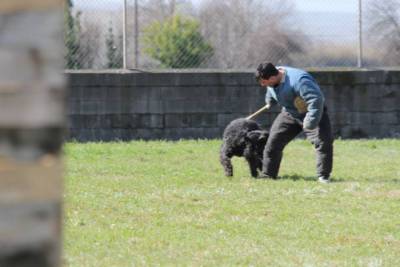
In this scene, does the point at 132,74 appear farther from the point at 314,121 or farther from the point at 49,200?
the point at 49,200

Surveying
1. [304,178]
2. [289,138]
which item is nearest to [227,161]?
[289,138]

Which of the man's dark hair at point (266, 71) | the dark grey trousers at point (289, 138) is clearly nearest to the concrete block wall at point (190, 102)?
the dark grey trousers at point (289, 138)

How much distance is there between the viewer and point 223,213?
8.67m

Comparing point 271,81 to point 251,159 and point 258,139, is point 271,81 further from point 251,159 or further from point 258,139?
point 251,159

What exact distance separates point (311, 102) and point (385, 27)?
6497mm

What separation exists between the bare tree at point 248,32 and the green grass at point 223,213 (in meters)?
2.94

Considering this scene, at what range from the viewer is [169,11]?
16.0 metres

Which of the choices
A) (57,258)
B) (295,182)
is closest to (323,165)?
(295,182)

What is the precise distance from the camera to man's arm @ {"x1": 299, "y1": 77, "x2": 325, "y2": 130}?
1047 cm

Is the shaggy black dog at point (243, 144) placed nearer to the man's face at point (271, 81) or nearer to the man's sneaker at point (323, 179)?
the man's sneaker at point (323, 179)

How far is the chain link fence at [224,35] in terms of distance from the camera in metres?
16.0

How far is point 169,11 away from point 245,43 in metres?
1.35

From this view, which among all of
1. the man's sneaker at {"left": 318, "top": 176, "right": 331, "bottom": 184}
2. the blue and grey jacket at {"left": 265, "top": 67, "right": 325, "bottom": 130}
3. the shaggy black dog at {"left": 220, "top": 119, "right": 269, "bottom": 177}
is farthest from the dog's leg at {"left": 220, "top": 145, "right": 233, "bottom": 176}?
the man's sneaker at {"left": 318, "top": 176, "right": 331, "bottom": 184}

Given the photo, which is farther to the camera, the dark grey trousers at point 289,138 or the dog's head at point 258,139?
the dog's head at point 258,139
